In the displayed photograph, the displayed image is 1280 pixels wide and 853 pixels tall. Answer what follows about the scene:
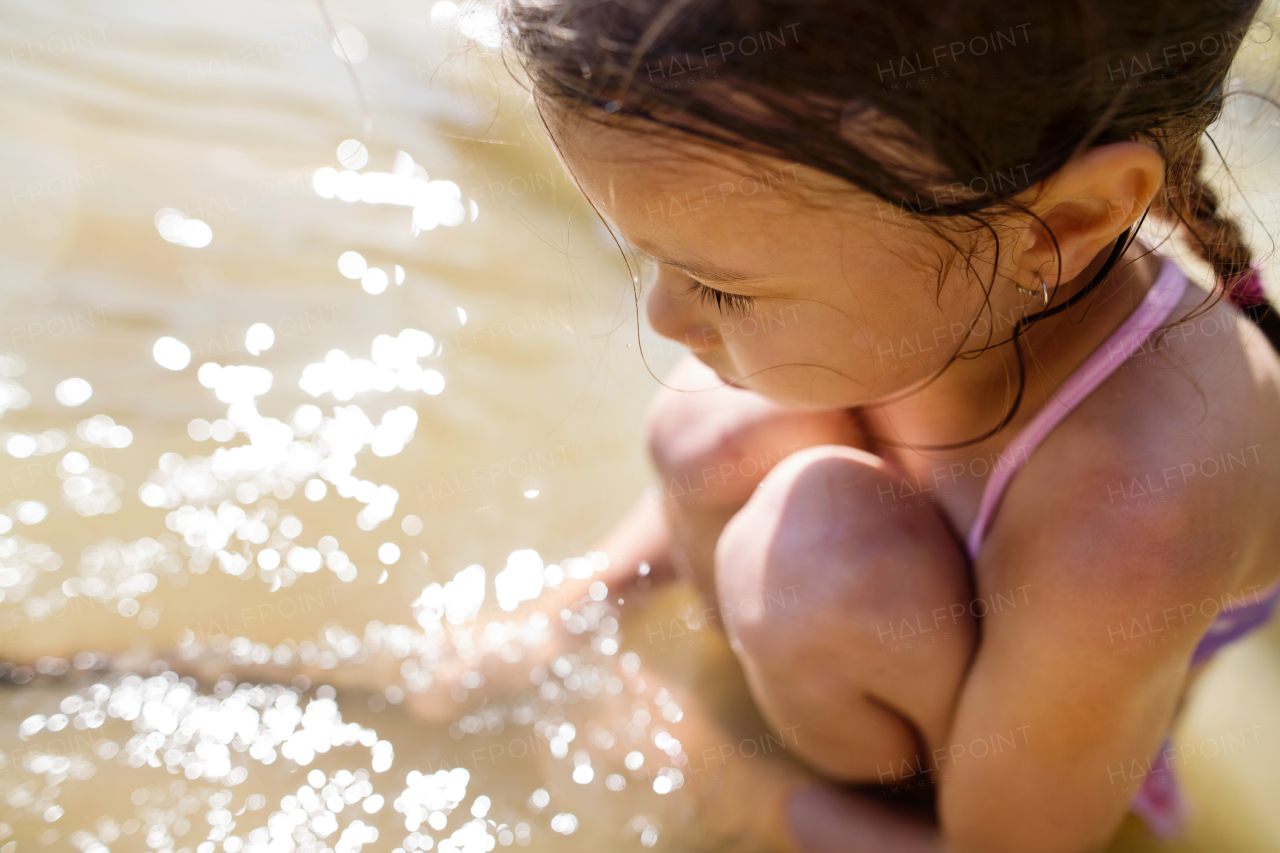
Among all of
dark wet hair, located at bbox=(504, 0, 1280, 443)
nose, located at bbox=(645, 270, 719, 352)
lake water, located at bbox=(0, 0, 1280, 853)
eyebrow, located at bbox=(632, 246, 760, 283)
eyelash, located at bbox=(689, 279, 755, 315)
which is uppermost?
dark wet hair, located at bbox=(504, 0, 1280, 443)

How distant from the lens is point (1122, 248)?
752mm

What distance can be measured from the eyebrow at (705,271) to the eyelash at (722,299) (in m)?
0.02

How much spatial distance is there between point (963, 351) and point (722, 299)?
0.23 meters

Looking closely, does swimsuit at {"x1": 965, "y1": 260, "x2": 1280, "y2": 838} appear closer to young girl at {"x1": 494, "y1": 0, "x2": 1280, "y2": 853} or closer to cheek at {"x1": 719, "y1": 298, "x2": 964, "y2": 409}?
young girl at {"x1": 494, "y1": 0, "x2": 1280, "y2": 853}

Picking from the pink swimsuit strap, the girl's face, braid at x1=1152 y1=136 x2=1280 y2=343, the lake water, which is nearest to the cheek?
the girl's face

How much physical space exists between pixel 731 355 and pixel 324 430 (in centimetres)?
72

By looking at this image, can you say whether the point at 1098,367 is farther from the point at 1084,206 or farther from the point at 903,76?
the point at 903,76

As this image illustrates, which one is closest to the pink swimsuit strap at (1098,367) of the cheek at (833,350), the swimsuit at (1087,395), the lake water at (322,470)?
the swimsuit at (1087,395)

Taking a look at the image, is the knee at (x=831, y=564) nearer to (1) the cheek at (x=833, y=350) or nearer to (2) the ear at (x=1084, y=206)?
(1) the cheek at (x=833, y=350)

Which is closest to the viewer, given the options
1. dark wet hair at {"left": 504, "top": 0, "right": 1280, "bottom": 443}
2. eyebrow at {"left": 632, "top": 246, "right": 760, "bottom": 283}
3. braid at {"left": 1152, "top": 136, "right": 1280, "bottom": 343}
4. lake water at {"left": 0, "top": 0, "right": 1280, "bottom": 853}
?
dark wet hair at {"left": 504, "top": 0, "right": 1280, "bottom": 443}

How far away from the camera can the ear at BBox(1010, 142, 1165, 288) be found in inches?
24.2

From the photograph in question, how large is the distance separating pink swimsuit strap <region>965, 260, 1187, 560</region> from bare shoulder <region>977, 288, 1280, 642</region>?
10mm

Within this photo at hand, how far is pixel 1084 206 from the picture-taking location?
2.17ft

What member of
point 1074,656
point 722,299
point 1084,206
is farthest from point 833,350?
point 1074,656
